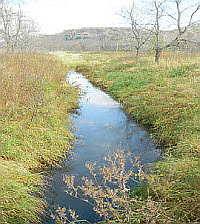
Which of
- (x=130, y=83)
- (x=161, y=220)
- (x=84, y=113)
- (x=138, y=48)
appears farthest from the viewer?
(x=138, y=48)

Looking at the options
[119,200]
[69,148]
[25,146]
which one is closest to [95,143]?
[69,148]

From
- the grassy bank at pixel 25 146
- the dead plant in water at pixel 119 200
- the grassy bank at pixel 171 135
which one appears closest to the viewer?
the dead plant in water at pixel 119 200

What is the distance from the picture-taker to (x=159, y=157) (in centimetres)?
464

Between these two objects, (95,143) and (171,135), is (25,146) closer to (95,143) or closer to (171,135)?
(95,143)

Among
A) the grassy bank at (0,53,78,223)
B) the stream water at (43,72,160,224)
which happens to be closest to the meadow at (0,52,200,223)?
the grassy bank at (0,53,78,223)

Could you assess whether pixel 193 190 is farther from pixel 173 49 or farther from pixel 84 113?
pixel 173 49

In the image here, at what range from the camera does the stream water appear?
3273 millimetres

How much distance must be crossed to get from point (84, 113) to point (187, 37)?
1061cm

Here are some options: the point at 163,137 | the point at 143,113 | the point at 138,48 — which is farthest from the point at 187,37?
the point at 163,137

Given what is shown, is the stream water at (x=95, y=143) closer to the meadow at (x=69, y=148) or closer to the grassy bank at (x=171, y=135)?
the meadow at (x=69, y=148)

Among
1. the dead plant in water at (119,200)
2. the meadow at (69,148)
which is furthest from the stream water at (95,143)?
the dead plant in water at (119,200)

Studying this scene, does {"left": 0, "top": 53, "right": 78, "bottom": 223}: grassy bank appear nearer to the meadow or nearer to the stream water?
the meadow

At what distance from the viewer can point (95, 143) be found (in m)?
5.39

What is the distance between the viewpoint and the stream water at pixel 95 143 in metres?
3.27
